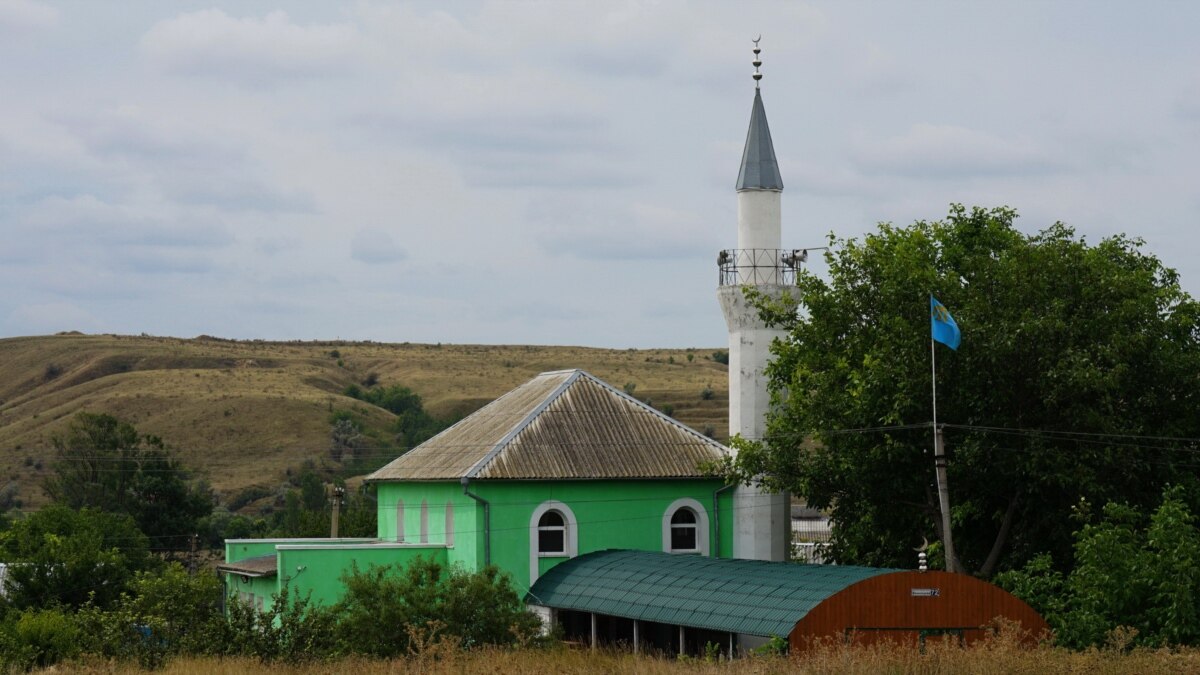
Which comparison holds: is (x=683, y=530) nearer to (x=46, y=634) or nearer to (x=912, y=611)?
(x=912, y=611)

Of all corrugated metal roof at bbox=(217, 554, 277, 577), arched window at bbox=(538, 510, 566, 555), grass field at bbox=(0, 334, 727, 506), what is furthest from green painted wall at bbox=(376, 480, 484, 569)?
grass field at bbox=(0, 334, 727, 506)

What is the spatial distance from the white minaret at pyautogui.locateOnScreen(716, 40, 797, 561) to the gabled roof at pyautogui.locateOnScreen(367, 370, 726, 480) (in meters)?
1.56

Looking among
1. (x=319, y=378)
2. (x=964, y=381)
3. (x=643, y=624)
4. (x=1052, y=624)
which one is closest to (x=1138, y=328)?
(x=964, y=381)

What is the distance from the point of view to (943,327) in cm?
3002

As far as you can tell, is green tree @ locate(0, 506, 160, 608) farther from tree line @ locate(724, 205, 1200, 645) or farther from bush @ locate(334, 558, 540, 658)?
tree line @ locate(724, 205, 1200, 645)

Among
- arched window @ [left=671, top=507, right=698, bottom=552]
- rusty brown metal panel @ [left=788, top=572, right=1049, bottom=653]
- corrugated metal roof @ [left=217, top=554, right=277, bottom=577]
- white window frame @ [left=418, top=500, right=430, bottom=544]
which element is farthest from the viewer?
white window frame @ [left=418, top=500, right=430, bottom=544]

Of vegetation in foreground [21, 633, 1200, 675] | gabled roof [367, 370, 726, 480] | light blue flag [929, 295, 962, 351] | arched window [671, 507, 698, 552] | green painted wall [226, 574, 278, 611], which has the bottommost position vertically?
green painted wall [226, 574, 278, 611]

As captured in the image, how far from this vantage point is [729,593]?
2766cm

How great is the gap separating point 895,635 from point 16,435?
307ft

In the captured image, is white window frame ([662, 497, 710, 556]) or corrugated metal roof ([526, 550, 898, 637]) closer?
corrugated metal roof ([526, 550, 898, 637])

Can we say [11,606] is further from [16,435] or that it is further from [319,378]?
[319,378]

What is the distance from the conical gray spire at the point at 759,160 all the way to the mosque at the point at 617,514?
37 millimetres

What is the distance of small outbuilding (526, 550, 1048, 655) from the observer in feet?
84.2

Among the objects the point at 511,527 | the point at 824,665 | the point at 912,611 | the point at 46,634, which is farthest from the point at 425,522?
the point at 824,665
